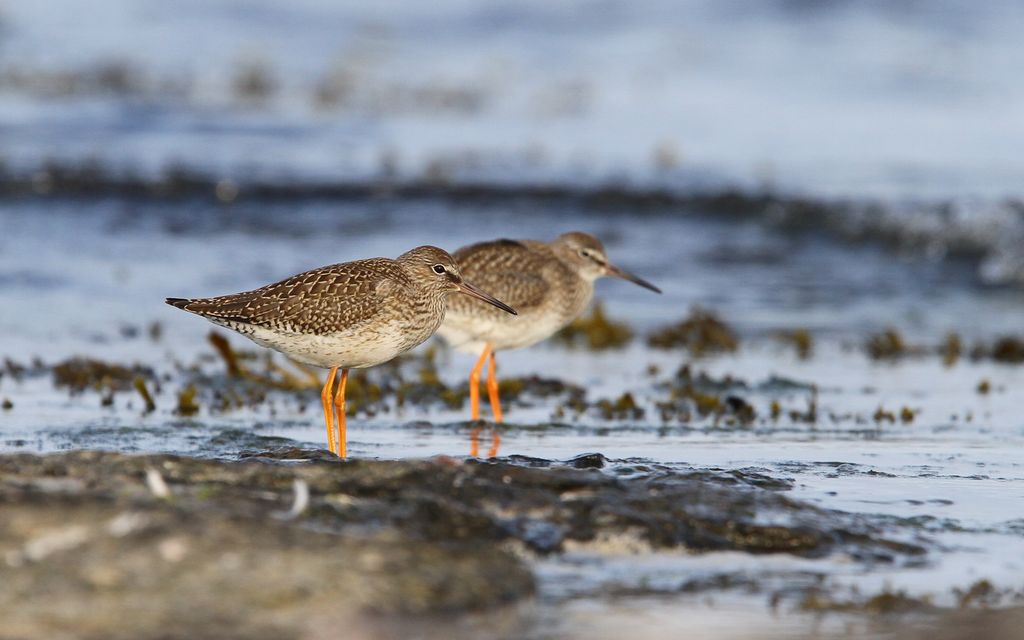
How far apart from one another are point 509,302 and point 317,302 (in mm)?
2126

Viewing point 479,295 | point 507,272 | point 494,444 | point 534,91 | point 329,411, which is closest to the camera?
point 329,411

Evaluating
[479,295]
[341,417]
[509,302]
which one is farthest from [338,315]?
[509,302]

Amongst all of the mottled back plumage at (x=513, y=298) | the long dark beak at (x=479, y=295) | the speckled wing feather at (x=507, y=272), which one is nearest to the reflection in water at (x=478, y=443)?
the long dark beak at (x=479, y=295)

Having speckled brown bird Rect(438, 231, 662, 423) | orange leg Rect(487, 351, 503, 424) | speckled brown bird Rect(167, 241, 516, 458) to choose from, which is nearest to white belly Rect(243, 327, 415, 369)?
speckled brown bird Rect(167, 241, 516, 458)

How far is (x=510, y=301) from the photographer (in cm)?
941

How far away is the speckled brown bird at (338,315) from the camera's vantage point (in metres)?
7.50

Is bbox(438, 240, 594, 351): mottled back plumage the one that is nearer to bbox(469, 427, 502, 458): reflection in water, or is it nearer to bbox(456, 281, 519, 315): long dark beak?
bbox(456, 281, 519, 315): long dark beak

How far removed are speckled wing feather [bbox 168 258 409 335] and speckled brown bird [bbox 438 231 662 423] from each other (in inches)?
57.0

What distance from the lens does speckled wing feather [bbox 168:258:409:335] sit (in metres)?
7.49

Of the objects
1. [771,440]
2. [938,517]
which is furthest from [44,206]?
[938,517]

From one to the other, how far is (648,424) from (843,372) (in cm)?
262

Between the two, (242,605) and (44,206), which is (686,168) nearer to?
(44,206)

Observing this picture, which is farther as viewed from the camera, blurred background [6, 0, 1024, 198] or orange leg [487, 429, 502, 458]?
blurred background [6, 0, 1024, 198]

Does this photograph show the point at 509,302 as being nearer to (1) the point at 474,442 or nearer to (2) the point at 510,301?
(2) the point at 510,301
